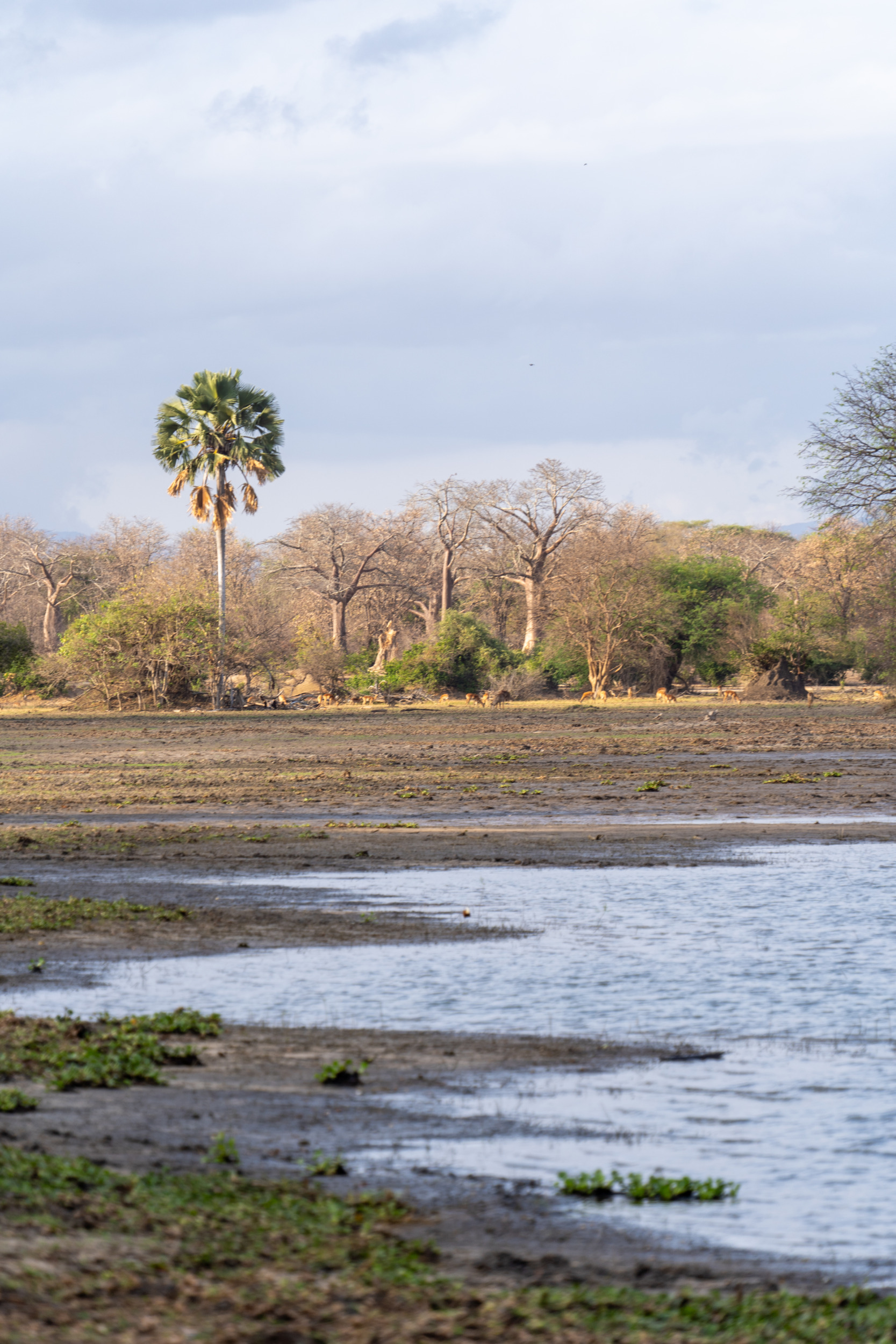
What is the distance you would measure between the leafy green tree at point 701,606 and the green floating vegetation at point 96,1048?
53.7 m

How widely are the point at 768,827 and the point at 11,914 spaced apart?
1054 centimetres

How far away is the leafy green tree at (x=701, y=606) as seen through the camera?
62.8 m

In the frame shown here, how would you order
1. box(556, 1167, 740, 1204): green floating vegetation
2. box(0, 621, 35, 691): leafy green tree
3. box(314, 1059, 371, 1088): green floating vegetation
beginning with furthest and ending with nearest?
box(0, 621, 35, 691): leafy green tree
box(314, 1059, 371, 1088): green floating vegetation
box(556, 1167, 740, 1204): green floating vegetation

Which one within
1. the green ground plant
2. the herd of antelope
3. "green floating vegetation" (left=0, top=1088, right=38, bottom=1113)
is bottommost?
the green ground plant

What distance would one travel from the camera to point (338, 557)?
75.8m

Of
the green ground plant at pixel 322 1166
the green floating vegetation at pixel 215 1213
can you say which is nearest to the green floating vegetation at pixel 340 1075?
the green ground plant at pixel 322 1166

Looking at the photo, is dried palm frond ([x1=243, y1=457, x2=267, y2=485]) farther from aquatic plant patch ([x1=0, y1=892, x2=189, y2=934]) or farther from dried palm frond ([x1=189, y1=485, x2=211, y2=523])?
aquatic plant patch ([x1=0, y1=892, x2=189, y2=934])

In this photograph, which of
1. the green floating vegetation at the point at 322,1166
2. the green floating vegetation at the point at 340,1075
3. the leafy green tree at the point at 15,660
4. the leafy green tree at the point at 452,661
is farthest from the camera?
the leafy green tree at the point at 452,661

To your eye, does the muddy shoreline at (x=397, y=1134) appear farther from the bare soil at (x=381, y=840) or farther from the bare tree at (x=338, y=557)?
the bare tree at (x=338, y=557)

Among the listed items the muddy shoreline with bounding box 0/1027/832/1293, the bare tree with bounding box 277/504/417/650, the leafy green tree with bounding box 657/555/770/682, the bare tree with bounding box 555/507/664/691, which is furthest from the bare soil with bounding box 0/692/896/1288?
the bare tree with bounding box 277/504/417/650

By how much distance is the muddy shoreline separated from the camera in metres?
4.66

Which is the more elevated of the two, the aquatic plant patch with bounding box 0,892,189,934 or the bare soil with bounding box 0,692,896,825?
the bare soil with bounding box 0,692,896,825

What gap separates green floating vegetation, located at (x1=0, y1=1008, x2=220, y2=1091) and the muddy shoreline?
0.12 meters

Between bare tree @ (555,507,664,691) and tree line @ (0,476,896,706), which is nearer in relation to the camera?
tree line @ (0,476,896,706)
